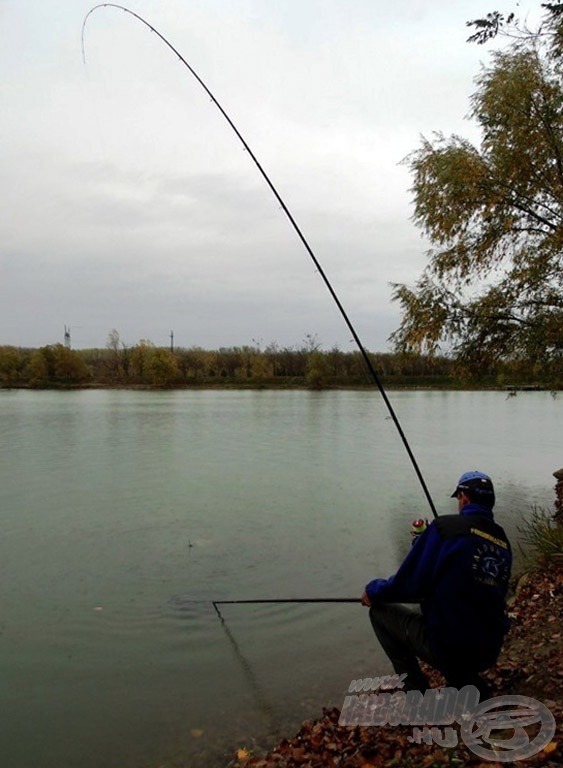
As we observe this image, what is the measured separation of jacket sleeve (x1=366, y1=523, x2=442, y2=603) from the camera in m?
3.71

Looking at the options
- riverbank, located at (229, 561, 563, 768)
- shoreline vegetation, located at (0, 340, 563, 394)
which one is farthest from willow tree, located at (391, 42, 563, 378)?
shoreline vegetation, located at (0, 340, 563, 394)

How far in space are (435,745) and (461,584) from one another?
997 mm

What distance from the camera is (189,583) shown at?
28.8ft

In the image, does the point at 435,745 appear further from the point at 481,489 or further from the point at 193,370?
the point at 193,370

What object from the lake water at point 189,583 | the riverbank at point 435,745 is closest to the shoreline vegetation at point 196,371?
the lake water at point 189,583

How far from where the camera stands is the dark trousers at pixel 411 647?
388 cm

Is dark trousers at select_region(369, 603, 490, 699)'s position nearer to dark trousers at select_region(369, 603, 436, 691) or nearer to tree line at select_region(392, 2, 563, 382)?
dark trousers at select_region(369, 603, 436, 691)

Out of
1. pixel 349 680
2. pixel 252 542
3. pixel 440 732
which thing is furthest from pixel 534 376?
pixel 440 732

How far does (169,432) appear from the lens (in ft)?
99.2

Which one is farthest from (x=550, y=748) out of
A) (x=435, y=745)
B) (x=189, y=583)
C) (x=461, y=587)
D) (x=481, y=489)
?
(x=189, y=583)

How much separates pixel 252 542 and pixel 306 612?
3366 mm

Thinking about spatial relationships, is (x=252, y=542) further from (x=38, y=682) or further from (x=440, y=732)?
(x=440, y=732)

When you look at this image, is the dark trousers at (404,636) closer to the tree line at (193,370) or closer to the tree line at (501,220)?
the tree line at (501,220)

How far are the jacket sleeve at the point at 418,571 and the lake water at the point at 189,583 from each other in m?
1.88
